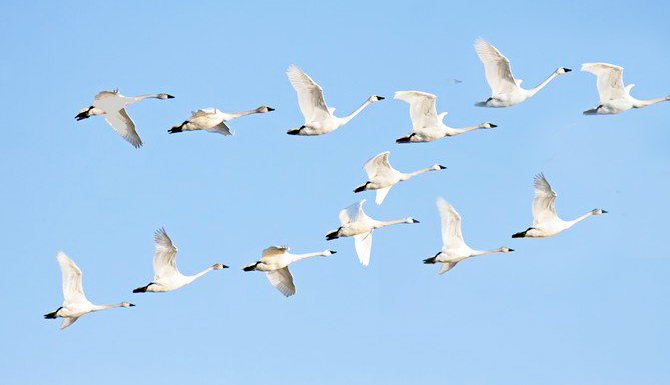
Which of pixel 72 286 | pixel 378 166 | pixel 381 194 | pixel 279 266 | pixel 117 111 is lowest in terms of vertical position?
pixel 279 266

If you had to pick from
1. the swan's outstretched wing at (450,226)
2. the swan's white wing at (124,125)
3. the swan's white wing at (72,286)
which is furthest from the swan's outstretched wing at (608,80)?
the swan's white wing at (72,286)

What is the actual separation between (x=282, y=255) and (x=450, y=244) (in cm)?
580

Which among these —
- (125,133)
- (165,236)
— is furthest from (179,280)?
(125,133)

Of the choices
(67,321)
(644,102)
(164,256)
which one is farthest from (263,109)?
(644,102)

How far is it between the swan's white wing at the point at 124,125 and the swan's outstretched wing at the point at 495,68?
460 inches

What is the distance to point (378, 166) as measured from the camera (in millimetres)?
53875

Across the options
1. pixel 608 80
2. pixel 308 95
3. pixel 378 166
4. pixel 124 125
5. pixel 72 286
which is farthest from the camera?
pixel 608 80

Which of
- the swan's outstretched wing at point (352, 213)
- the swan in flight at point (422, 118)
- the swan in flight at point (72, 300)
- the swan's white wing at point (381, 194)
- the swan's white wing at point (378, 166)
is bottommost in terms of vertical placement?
the swan in flight at point (72, 300)

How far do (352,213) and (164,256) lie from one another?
6.43m

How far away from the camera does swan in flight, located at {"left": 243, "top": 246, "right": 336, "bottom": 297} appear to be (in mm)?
52125

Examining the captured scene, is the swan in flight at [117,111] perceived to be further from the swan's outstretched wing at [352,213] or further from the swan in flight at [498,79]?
the swan in flight at [498,79]

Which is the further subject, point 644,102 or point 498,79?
point 644,102

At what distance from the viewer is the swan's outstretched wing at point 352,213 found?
5350 centimetres

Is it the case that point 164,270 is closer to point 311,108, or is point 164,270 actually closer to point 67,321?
point 67,321
